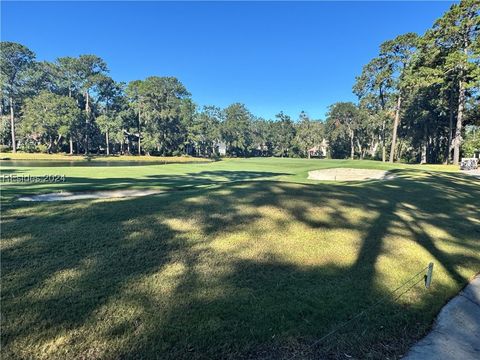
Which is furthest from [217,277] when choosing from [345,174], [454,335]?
[345,174]

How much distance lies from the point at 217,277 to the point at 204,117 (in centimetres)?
7235

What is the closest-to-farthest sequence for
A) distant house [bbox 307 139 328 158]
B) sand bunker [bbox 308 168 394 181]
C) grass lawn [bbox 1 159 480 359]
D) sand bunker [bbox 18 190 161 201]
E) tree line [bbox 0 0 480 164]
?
grass lawn [bbox 1 159 480 359] → sand bunker [bbox 18 190 161 201] → sand bunker [bbox 308 168 394 181] → tree line [bbox 0 0 480 164] → distant house [bbox 307 139 328 158]

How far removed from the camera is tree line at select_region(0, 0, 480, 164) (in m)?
40.7

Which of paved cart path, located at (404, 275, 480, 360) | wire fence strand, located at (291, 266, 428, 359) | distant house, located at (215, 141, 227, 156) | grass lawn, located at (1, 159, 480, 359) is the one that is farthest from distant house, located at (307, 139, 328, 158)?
paved cart path, located at (404, 275, 480, 360)

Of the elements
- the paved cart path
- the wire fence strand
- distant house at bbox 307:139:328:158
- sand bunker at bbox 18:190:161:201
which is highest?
distant house at bbox 307:139:328:158

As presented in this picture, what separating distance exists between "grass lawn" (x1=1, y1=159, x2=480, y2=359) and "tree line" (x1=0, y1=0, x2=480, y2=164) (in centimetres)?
2865

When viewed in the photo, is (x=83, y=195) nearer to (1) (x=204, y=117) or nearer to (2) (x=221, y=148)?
(1) (x=204, y=117)

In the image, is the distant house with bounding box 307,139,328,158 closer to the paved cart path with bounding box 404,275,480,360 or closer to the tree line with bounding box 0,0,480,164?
the tree line with bounding box 0,0,480,164

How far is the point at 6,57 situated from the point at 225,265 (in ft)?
225

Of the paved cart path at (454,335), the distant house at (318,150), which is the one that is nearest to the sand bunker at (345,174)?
the paved cart path at (454,335)

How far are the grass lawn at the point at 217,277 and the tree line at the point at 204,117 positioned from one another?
28.6 meters

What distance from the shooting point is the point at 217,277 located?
12.4 feet

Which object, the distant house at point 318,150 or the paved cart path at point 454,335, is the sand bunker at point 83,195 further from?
the distant house at point 318,150

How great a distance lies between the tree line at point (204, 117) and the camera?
40.7 m
